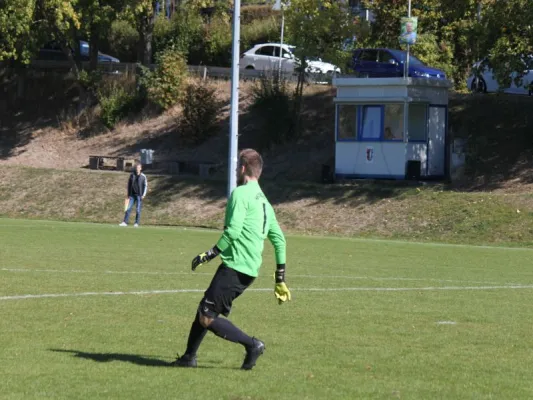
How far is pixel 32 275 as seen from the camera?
1712cm

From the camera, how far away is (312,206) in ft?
126

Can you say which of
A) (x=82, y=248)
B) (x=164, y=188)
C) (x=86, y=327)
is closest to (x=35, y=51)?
(x=164, y=188)

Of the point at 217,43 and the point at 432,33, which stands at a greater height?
the point at 217,43

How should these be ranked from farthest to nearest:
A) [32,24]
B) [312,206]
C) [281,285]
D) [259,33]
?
[259,33], [32,24], [312,206], [281,285]

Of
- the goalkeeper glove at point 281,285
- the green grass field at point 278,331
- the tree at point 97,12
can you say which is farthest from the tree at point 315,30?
the goalkeeper glove at point 281,285

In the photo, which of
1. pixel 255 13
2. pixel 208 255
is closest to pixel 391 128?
pixel 208 255

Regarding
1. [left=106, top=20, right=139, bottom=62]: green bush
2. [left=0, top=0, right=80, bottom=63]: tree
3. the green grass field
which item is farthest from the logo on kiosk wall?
[left=106, top=20, right=139, bottom=62]: green bush

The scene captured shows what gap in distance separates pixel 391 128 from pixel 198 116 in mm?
12847

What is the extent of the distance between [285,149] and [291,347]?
122 feet

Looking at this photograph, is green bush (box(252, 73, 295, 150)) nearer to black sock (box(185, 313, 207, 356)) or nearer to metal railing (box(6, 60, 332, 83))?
metal railing (box(6, 60, 332, 83))

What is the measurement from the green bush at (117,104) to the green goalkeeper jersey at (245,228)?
4712cm

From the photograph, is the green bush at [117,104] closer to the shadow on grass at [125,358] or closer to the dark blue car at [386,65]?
the dark blue car at [386,65]

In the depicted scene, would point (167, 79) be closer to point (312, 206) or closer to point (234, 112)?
point (312, 206)

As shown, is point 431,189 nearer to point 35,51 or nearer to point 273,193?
point 273,193
